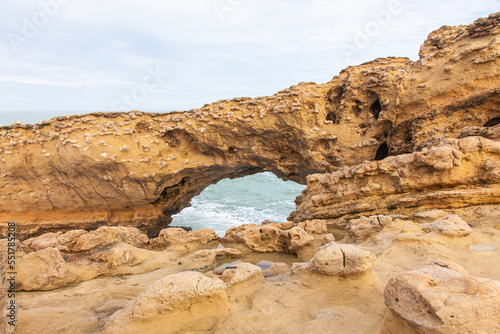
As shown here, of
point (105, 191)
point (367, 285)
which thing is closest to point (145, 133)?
point (105, 191)

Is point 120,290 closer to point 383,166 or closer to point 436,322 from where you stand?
point 436,322

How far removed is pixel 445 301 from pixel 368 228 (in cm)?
264

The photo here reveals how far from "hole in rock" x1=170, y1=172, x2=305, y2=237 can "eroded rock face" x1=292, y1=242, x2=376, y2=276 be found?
10.7 metres

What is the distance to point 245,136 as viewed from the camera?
308 inches

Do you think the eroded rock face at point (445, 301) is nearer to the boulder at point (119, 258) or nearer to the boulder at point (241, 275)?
the boulder at point (241, 275)

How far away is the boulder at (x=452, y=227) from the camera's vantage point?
9.99ft

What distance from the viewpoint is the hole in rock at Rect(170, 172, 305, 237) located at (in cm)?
1519

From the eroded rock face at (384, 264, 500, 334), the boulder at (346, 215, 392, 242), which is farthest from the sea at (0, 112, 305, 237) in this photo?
the eroded rock face at (384, 264, 500, 334)

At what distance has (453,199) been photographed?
4078mm

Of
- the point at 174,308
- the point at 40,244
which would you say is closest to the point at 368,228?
the point at 174,308

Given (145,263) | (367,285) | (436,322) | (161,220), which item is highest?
(436,322)

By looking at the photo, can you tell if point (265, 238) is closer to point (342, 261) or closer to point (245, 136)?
point (342, 261)

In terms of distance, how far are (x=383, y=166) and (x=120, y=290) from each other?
14.4 ft

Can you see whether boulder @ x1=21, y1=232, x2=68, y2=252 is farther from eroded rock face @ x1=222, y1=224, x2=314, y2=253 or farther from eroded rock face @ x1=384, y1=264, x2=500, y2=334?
eroded rock face @ x1=384, y1=264, x2=500, y2=334
